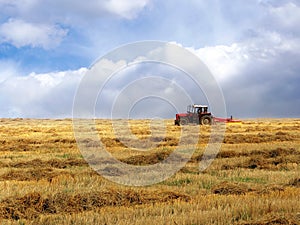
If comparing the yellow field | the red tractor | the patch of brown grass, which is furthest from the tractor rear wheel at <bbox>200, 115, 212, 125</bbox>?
the patch of brown grass

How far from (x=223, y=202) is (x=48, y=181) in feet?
19.0

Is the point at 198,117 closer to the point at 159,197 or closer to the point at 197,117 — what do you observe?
the point at 197,117

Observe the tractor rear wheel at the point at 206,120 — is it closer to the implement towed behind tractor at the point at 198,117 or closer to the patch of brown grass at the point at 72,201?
the implement towed behind tractor at the point at 198,117

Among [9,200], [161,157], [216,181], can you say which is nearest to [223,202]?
[216,181]

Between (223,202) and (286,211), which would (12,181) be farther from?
(286,211)

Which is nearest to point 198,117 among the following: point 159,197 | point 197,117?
point 197,117

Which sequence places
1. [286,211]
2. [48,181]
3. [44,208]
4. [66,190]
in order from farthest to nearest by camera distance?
1. [48,181]
2. [66,190]
3. [44,208]
4. [286,211]

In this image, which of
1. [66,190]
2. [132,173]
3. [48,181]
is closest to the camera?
[66,190]

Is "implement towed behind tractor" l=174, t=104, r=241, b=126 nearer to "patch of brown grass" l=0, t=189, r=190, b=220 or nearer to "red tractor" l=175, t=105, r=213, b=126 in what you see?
"red tractor" l=175, t=105, r=213, b=126

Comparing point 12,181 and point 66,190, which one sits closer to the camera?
point 66,190

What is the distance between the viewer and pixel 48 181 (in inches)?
503

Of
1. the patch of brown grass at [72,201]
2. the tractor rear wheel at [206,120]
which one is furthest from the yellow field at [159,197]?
the tractor rear wheel at [206,120]

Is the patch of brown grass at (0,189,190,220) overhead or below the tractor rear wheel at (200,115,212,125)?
below

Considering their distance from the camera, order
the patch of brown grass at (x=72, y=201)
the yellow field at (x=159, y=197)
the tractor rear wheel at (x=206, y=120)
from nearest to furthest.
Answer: the yellow field at (x=159, y=197) < the patch of brown grass at (x=72, y=201) < the tractor rear wheel at (x=206, y=120)
